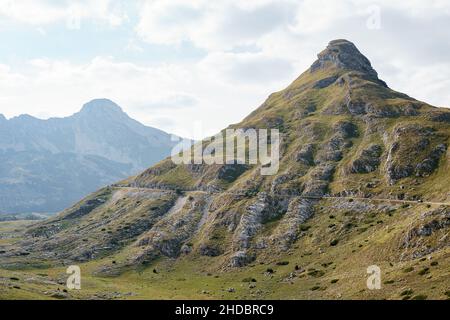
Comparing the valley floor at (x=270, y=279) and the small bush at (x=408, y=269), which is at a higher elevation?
the small bush at (x=408, y=269)

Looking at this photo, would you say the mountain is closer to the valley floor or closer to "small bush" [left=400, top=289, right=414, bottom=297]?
"small bush" [left=400, top=289, right=414, bottom=297]

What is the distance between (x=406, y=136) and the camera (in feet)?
584

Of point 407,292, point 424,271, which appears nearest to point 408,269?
point 424,271

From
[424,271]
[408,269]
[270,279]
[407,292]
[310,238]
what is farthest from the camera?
[310,238]

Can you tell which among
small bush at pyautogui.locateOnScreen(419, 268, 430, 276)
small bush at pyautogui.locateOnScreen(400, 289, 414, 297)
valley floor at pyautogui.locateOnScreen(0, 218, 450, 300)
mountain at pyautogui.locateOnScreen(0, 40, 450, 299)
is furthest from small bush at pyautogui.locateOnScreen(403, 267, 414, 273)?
small bush at pyautogui.locateOnScreen(400, 289, 414, 297)

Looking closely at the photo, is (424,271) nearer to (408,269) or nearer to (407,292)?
(408,269)

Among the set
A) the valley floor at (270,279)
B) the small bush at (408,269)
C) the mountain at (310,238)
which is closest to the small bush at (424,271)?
the valley floor at (270,279)

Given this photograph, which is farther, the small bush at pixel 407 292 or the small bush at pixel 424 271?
the small bush at pixel 424 271

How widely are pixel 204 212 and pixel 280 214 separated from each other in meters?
42.4

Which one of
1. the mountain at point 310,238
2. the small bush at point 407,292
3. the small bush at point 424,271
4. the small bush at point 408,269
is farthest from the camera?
the mountain at point 310,238

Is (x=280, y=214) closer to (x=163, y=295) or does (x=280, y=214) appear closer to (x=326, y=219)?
(x=326, y=219)

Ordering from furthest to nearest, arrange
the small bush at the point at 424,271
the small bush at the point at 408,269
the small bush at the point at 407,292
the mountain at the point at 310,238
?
1. the mountain at the point at 310,238
2. the small bush at the point at 408,269
3. the small bush at the point at 424,271
4. the small bush at the point at 407,292

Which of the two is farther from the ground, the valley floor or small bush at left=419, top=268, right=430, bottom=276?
small bush at left=419, top=268, right=430, bottom=276

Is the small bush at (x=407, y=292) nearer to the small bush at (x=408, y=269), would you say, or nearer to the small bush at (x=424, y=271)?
the small bush at (x=424, y=271)
